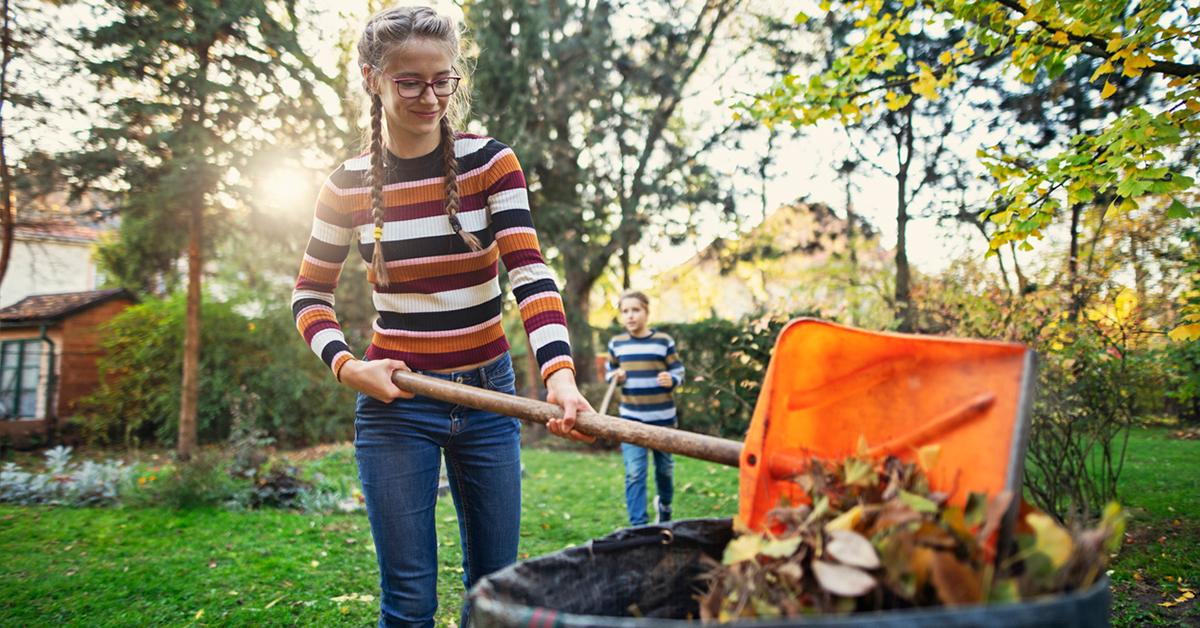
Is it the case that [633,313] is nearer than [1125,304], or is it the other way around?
[1125,304]

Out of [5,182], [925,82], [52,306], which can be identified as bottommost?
[52,306]

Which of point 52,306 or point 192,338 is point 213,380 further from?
point 52,306

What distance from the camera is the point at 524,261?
184cm

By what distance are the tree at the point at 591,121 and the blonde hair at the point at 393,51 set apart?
8.98 metres

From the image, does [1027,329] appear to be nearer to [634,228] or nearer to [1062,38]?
[1062,38]

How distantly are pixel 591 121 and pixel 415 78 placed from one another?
1023 centimetres

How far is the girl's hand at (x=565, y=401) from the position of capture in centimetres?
158

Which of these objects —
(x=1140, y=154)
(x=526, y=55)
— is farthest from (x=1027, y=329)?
(x=526, y=55)

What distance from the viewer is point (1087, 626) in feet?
2.71

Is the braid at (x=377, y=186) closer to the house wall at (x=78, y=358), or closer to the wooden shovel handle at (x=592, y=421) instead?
the wooden shovel handle at (x=592, y=421)

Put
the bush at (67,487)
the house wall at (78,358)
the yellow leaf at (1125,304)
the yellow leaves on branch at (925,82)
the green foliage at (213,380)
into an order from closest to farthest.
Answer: the yellow leaves on branch at (925,82)
the yellow leaf at (1125,304)
the bush at (67,487)
the green foliage at (213,380)
the house wall at (78,358)

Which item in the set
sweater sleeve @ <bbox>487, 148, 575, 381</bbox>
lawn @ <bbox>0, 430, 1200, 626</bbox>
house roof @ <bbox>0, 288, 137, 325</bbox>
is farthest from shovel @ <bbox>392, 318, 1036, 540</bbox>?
house roof @ <bbox>0, 288, 137, 325</bbox>

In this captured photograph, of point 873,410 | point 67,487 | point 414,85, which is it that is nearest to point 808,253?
point 67,487

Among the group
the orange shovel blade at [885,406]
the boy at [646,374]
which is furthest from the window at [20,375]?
the orange shovel blade at [885,406]
